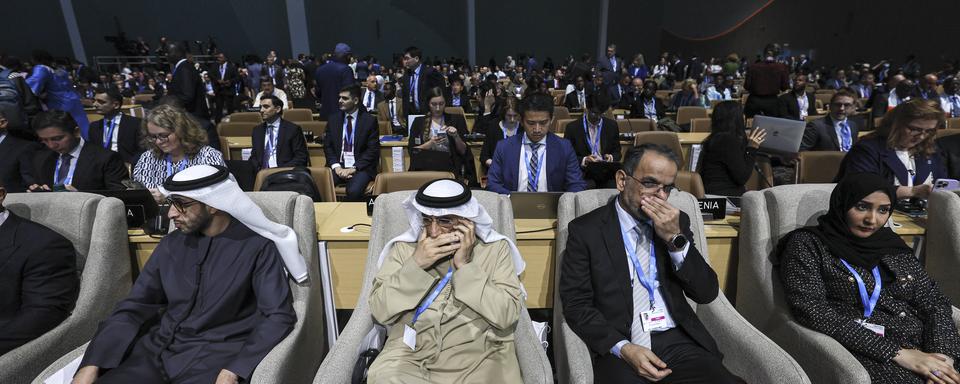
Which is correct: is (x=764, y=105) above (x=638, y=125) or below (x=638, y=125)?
above

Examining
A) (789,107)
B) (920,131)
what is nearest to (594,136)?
(920,131)

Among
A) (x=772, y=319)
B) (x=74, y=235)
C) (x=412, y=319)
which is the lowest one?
(x=772, y=319)

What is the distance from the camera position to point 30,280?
2.20 metres

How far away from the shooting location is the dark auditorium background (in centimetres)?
1528

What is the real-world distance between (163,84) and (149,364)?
44.6ft

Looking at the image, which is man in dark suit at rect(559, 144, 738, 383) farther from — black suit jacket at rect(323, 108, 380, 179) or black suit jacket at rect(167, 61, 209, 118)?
black suit jacket at rect(167, 61, 209, 118)

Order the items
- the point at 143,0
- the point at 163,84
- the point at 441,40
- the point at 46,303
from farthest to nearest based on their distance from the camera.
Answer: the point at 441,40 → the point at 143,0 → the point at 163,84 → the point at 46,303

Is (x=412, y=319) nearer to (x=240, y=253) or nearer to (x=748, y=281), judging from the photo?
(x=240, y=253)

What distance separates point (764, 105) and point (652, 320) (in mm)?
6564

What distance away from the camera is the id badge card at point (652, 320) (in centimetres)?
212

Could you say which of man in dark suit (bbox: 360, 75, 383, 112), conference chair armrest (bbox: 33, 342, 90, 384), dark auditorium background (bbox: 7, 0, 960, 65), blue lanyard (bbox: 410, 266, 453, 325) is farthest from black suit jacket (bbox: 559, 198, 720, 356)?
dark auditorium background (bbox: 7, 0, 960, 65)

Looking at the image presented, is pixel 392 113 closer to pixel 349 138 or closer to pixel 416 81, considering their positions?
pixel 416 81

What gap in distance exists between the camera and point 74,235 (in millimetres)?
2447

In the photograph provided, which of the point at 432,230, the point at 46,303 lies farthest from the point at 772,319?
the point at 46,303
